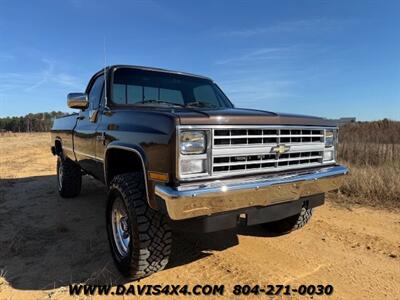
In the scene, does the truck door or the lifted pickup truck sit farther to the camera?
the truck door

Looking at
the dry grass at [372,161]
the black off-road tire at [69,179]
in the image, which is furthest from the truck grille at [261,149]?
the black off-road tire at [69,179]

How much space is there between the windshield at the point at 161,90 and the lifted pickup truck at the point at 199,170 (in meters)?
0.05

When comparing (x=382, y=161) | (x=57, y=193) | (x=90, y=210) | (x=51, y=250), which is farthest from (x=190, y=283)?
(x=382, y=161)

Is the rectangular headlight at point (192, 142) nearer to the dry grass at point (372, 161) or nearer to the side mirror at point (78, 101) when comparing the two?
the side mirror at point (78, 101)

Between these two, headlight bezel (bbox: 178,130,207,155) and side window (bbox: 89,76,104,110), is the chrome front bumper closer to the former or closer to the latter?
headlight bezel (bbox: 178,130,207,155)

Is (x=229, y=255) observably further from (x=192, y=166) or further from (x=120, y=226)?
(x=192, y=166)

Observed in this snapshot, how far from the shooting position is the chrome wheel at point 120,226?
341 centimetres

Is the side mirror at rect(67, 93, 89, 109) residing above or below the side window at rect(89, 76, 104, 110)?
below

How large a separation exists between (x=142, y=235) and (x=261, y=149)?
4.10ft

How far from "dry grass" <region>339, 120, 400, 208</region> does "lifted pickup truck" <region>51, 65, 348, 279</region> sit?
2.57 meters

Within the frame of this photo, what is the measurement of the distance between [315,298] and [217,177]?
1299 mm

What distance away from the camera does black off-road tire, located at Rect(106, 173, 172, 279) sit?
9.75ft

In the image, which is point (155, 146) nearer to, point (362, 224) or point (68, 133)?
point (362, 224)

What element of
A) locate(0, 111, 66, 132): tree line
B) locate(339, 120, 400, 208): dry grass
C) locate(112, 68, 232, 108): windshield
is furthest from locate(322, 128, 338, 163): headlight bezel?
locate(0, 111, 66, 132): tree line
